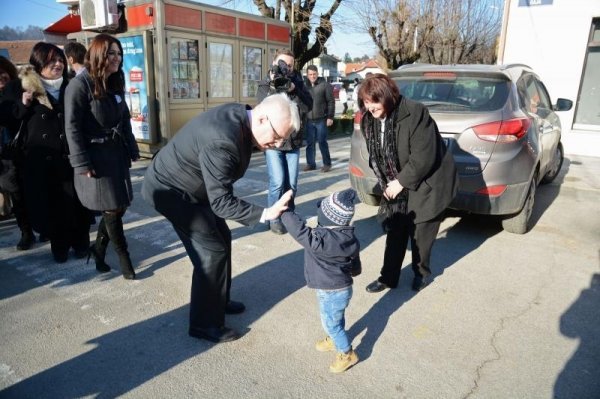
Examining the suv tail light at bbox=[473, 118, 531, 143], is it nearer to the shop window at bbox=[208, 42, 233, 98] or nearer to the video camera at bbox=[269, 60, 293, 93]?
the video camera at bbox=[269, 60, 293, 93]

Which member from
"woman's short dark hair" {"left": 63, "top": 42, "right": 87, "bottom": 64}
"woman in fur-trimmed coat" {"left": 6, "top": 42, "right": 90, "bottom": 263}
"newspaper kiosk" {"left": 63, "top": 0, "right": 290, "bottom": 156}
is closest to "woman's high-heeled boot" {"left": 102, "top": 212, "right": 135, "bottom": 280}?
"woman in fur-trimmed coat" {"left": 6, "top": 42, "right": 90, "bottom": 263}

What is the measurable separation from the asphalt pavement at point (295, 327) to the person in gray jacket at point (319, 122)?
3568mm

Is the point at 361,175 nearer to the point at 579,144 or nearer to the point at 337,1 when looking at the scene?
the point at 579,144

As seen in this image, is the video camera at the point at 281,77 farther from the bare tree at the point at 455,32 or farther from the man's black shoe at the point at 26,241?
the bare tree at the point at 455,32

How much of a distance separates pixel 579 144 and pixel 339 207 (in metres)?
→ 10.7

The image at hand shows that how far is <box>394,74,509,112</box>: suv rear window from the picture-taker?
4.28 metres

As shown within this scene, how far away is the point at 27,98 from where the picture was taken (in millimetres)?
3643

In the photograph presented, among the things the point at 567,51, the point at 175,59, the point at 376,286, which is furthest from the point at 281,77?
the point at 567,51

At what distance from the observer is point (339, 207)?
227 centimetres

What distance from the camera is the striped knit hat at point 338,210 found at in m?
2.27

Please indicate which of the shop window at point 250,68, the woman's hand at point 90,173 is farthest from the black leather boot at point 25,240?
the shop window at point 250,68

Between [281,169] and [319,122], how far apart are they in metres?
3.73

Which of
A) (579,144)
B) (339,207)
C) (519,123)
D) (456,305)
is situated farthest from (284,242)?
(579,144)

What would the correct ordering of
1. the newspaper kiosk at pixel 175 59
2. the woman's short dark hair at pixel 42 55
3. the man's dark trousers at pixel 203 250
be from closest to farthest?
the man's dark trousers at pixel 203 250 < the woman's short dark hair at pixel 42 55 < the newspaper kiosk at pixel 175 59
